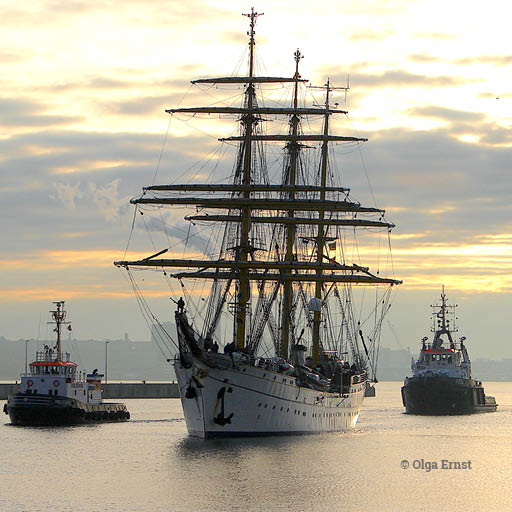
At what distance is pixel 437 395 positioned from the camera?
14788 cm

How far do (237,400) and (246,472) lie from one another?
1735 centimetres

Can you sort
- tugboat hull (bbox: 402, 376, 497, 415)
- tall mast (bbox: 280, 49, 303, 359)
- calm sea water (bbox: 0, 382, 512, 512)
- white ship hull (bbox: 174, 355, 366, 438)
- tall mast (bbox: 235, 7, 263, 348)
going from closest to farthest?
calm sea water (bbox: 0, 382, 512, 512) < white ship hull (bbox: 174, 355, 366, 438) < tall mast (bbox: 235, 7, 263, 348) < tall mast (bbox: 280, 49, 303, 359) < tugboat hull (bbox: 402, 376, 497, 415)

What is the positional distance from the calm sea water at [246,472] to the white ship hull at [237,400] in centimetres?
129

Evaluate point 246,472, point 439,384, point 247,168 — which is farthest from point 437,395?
point 246,472

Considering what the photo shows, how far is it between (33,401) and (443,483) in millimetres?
48787

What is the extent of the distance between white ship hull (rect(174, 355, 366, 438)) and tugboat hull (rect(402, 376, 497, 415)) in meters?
54.1

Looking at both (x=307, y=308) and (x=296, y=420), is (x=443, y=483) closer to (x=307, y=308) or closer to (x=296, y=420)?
(x=296, y=420)

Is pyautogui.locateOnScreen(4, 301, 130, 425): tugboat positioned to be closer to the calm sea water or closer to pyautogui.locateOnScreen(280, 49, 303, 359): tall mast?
the calm sea water

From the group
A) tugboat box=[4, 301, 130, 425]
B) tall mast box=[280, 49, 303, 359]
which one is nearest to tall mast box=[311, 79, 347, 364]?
tall mast box=[280, 49, 303, 359]

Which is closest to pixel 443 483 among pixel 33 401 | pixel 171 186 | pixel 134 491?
pixel 134 491

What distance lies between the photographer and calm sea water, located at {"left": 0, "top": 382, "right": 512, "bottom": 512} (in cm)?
6084

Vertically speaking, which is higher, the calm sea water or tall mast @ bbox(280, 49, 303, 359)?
tall mast @ bbox(280, 49, 303, 359)

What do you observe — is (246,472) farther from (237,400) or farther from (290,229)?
(290,229)

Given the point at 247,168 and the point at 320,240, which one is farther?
the point at 320,240
